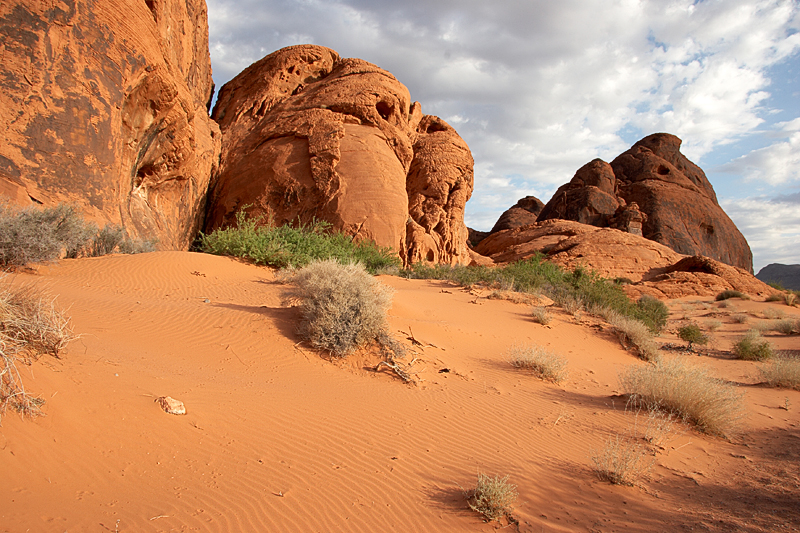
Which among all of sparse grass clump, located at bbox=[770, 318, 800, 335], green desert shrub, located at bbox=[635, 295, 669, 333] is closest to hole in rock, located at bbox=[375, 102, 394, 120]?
green desert shrub, located at bbox=[635, 295, 669, 333]

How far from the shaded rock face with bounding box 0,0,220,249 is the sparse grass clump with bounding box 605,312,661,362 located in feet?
41.9

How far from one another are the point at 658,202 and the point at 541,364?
1448 inches

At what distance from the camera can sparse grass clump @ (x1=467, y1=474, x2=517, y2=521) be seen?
293 centimetres

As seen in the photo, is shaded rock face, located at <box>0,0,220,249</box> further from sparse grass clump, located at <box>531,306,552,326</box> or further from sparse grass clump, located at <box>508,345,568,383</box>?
sparse grass clump, located at <box>531,306,552,326</box>

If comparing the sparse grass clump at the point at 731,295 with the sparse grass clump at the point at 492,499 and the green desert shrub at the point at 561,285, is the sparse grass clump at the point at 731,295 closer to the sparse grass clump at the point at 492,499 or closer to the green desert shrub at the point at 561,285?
the green desert shrub at the point at 561,285

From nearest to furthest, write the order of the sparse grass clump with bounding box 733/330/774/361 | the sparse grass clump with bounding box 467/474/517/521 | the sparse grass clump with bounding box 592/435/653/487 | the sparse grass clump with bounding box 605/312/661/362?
the sparse grass clump with bounding box 467/474/517/521 → the sparse grass clump with bounding box 592/435/653/487 → the sparse grass clump with bounding box 605/312/661/362 → the sparse grass clump with bounding box 733/330/774/361

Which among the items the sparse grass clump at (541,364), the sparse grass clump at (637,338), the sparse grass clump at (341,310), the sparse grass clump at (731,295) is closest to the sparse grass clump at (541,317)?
the sparse grass clump at (637,338)

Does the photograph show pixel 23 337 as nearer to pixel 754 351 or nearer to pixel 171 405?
pixel 171 405

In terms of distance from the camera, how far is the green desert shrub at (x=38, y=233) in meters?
7.45

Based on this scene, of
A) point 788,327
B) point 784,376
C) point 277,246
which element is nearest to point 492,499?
point 784,376

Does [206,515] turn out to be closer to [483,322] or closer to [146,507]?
[146,507]

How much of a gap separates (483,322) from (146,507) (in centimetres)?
856

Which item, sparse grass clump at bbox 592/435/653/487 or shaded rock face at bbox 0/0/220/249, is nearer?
sparse grass clump at bbox 592/435/653/487

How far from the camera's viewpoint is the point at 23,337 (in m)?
3.27
